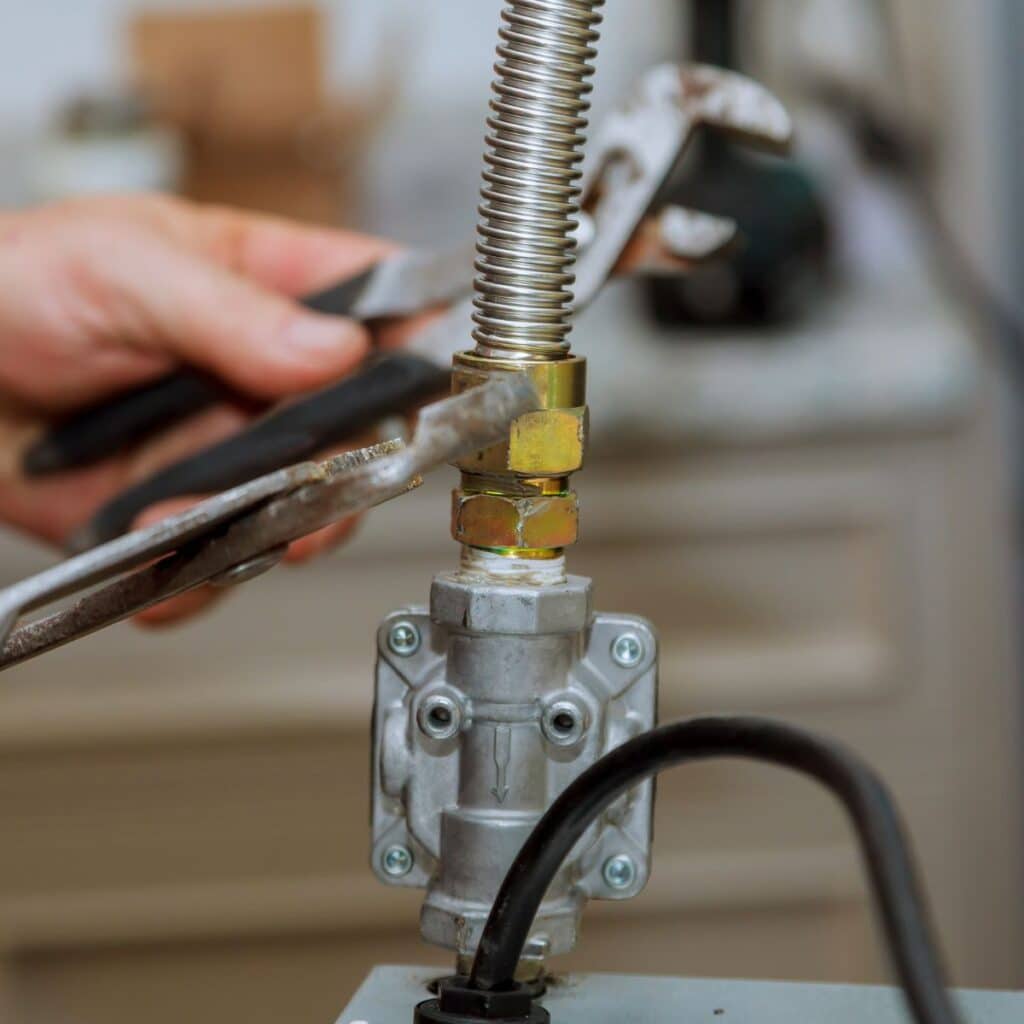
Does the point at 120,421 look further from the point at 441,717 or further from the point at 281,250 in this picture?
the point at 441,717

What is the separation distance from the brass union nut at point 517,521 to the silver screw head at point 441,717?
30mm

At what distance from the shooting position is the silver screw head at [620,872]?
0.99 feet

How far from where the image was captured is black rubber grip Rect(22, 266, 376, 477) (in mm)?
541

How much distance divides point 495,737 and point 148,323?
0.92 feet

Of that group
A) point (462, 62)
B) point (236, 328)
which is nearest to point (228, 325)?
point (236, 328)

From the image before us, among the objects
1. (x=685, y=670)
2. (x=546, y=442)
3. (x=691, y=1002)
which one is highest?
(x=546, y=442)

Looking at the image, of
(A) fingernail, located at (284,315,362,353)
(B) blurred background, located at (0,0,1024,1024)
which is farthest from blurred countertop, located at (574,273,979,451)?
(A) fingernail, located at (284,315,362,353)

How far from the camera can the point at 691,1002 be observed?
30 cm

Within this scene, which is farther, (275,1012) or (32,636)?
(275,1012)

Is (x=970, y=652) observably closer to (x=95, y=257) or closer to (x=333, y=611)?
(x=333, y=611)

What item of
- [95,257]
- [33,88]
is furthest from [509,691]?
[33,88]

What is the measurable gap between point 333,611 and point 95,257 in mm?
329

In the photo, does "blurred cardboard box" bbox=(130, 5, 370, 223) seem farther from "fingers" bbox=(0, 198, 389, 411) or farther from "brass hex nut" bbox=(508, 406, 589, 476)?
"brass hex nut" bbox=(508, 406, 589, 476)

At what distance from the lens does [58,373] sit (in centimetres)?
57
